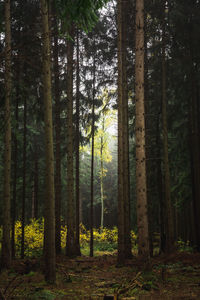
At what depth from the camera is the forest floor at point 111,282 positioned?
657cm

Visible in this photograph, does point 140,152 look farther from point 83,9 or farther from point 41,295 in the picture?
point 41,295

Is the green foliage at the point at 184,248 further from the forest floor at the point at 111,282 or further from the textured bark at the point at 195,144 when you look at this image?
the forest floor at the point at 111,282

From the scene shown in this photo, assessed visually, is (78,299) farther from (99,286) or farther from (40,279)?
(40,279)

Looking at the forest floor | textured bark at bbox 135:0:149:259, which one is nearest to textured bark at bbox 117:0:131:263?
the forest floor

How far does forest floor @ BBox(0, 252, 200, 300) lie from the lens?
21.5 ft

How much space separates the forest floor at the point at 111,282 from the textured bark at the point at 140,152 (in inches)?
31.3

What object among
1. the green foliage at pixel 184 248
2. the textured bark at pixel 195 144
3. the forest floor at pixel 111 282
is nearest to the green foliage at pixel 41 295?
the forest floor at pixel 111 282

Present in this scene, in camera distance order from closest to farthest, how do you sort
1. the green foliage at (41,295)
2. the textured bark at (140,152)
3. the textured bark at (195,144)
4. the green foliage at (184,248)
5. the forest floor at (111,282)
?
the green foliage at (41,295), the forest floor at (111,282), the textured bark at (140,152), the textured bark at (195,144), the green foliage at (184,248)

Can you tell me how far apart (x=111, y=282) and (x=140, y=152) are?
4.20 m

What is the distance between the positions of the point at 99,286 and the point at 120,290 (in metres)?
1.28

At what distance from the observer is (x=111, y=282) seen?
26.1 feet

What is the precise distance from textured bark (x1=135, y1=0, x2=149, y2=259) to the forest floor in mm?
796

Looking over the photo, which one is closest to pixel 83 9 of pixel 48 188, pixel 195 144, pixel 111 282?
pixel 48 188

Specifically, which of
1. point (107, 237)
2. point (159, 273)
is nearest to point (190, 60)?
point (159, 273)
